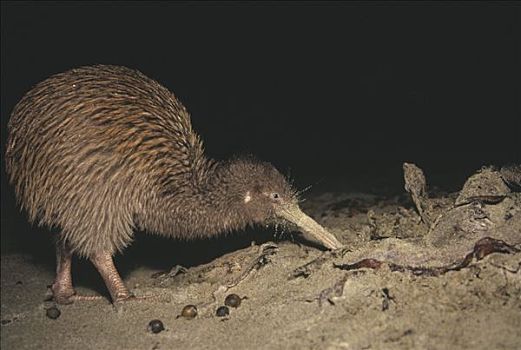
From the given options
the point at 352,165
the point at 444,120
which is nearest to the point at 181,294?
the point at 352,165

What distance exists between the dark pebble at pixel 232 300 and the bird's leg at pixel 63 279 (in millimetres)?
1480

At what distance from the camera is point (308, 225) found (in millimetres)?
4875

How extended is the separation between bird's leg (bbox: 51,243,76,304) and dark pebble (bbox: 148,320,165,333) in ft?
3.92

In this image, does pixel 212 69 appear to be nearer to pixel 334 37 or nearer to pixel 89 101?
pixel 334 37

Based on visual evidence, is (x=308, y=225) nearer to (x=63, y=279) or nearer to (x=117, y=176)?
(x=117, y=176)

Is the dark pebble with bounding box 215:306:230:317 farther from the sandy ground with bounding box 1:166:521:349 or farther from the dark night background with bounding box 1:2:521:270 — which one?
the dark night background with bounding box 1:2:521:270

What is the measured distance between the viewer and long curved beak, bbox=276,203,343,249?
472 centimetres

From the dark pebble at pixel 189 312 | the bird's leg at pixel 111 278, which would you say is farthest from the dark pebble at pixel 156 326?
the bird's leg at pixel 111 278

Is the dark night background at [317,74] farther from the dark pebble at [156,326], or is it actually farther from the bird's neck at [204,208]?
the dark pebble at [156,326]

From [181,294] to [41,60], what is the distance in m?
4.83

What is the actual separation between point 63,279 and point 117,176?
1077mm

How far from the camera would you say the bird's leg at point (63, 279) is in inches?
207

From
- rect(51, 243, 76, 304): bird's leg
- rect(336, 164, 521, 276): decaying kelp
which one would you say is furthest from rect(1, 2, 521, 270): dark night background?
rect(336, 164, 521, 276): decaying kelp

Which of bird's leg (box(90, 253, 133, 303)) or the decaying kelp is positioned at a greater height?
the decaying kelp
